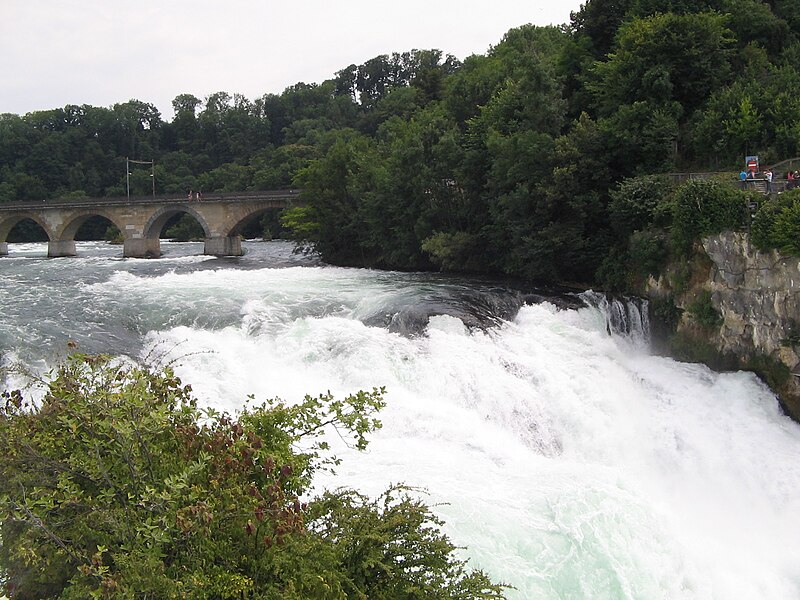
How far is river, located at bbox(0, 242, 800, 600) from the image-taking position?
1156 centimetres

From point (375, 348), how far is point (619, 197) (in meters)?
11.9

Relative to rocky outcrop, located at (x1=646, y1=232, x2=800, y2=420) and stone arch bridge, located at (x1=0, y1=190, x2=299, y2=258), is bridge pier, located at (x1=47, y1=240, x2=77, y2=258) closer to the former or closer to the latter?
stone arch bridge, located at (x1=0, y1=190, x2=299, y2=258)

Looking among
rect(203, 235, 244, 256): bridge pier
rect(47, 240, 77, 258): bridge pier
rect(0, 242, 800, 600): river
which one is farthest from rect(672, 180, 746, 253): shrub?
rect(47, 240, 77, 258): bridge pier

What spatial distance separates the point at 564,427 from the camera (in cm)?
1628

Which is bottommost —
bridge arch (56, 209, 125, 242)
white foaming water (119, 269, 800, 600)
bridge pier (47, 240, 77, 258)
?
white foaming water (119, 269, 800, 600)

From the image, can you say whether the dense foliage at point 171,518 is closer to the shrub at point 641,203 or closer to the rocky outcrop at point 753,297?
the rocky outcrop at point 753,297

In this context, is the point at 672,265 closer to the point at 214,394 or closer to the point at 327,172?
the point at 214,394

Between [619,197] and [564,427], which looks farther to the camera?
[619,197]

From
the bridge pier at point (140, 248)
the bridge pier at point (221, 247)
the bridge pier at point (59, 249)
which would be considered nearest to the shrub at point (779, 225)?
the bridge pier at point (221, 247)

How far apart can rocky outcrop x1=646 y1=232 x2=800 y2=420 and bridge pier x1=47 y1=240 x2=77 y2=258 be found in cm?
4564

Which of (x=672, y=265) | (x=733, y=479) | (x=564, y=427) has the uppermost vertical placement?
(x=672, y=265)

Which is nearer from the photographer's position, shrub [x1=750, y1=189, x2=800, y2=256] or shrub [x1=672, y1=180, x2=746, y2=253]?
shrub [x1=750, y1=189, x2=800, y2=256]

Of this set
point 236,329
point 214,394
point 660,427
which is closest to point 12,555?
point 214,394

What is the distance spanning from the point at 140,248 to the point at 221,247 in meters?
6.15
